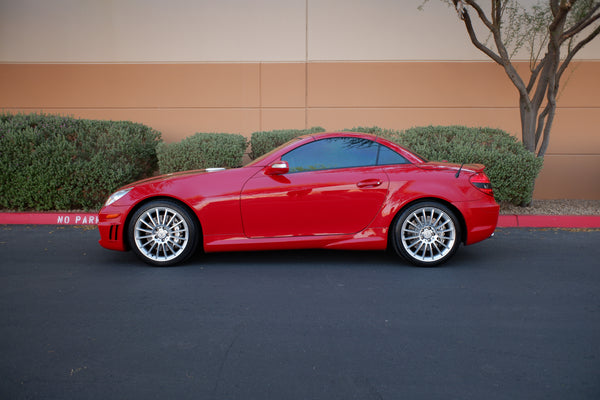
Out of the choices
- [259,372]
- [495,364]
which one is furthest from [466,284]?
[259,372]

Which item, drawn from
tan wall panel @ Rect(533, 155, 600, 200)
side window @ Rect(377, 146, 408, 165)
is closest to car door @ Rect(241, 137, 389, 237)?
side window @ Rect(377, 146, 408, 165)

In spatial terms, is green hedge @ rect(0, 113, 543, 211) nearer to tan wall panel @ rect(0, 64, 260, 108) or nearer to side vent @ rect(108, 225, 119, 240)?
tan wall panel @ rect(0, 64, 260, 108)

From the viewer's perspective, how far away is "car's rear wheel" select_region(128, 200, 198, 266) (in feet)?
17.4

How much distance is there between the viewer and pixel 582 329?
11.8 feet

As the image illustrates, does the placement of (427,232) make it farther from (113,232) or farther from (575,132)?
(575,132)

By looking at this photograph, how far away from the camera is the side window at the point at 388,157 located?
555 centimetres

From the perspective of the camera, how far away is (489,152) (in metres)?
8.18

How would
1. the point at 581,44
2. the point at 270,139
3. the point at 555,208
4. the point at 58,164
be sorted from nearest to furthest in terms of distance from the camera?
the point at 58,164 → the point at 581,44 → the point at 555,208 → the point at 270,139

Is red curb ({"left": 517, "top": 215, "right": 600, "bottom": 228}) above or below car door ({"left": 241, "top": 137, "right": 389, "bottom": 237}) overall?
below

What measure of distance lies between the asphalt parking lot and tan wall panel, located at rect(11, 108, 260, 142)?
5.73 meters

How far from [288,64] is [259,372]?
359 inches

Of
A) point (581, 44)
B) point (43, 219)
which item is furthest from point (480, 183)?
point (43, 219)

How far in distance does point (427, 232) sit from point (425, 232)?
0.02 meters

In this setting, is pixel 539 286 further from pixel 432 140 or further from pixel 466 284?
pixel 432 140
